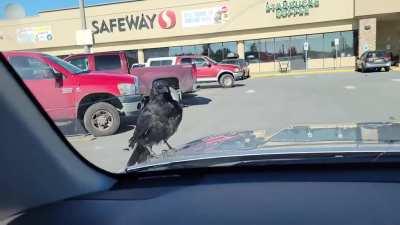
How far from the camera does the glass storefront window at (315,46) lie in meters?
43.5

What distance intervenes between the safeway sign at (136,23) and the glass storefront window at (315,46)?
11.0 meters

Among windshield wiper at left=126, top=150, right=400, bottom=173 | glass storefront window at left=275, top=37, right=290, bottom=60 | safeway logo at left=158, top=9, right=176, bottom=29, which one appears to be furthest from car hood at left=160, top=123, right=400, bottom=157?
safeway logo at left=158, top=9, right=176, bottom=29

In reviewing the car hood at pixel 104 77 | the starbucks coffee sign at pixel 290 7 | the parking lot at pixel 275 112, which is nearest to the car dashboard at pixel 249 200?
the parking lot at pixel 275 112

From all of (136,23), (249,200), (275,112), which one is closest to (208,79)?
(275,112)

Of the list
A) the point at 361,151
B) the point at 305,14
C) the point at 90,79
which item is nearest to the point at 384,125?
the point at 361,151

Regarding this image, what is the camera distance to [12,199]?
8.74ft

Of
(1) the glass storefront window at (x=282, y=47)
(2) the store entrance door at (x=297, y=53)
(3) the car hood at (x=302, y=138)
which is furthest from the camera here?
(1) the glass storefront window at (x=282, y=47)

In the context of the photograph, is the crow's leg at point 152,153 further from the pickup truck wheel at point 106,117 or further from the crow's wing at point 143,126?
the pickup truck wheel at point 106,117

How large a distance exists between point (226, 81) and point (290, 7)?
16305 mm

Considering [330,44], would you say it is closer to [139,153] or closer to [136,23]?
[136,23]

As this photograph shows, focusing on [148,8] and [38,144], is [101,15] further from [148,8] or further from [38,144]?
[38,144]

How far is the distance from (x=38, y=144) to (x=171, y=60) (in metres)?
23.9

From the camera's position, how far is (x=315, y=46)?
43938 mm

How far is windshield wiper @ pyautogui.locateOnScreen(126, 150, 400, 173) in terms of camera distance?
2.47 meters
